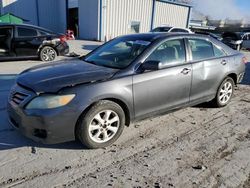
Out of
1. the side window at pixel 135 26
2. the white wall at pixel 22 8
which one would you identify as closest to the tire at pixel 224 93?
the side window at pixel 135 26

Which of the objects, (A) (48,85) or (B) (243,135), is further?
(B) (243,135)

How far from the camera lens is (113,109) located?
362cm

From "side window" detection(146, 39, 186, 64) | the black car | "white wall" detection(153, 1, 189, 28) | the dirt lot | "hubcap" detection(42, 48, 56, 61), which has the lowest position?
the dirt lot

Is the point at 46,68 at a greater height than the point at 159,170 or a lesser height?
greater

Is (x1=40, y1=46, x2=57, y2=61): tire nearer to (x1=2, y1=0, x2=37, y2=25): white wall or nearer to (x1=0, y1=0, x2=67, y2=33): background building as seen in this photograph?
(x1=0, y1=0, x2=67, y2=33): background building

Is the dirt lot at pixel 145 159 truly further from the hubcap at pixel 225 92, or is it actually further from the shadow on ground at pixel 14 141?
the hubcap at pixel 225 92

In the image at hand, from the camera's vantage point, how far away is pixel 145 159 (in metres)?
3.47

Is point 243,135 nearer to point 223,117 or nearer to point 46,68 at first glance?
point 223,117

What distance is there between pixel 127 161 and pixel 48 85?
4.52 ft

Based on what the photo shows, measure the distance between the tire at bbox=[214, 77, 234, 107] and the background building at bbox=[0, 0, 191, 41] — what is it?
16.0 meters

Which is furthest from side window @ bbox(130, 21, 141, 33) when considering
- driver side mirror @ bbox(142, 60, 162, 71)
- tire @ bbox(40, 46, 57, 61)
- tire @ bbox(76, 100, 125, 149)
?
tire @ bbox(76, 100, 125, 149)

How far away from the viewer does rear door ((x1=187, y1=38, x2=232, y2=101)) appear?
4.66m

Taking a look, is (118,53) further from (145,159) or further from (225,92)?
(225,92)

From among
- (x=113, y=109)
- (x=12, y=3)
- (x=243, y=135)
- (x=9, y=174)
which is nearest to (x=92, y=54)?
(x=113, y=109)
